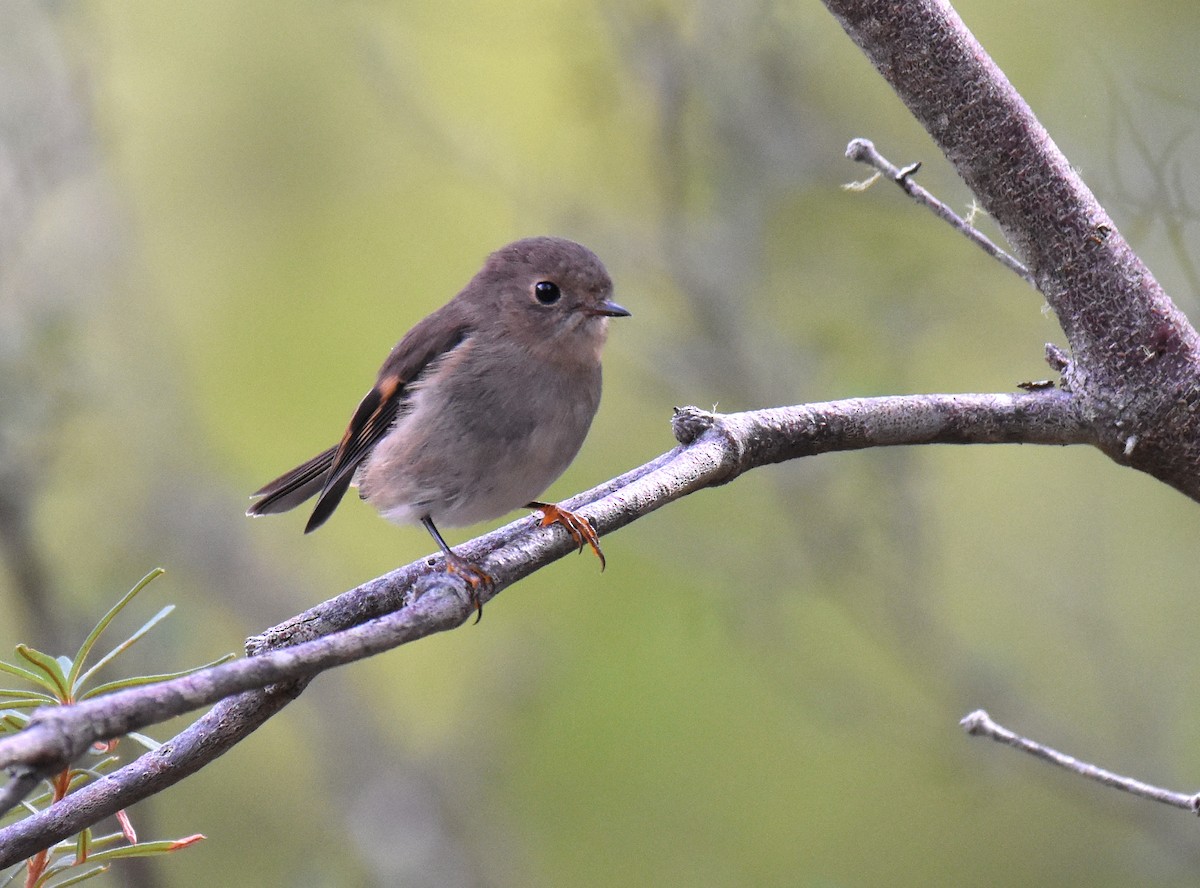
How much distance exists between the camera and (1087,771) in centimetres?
170

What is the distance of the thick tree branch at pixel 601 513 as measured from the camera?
138 cm

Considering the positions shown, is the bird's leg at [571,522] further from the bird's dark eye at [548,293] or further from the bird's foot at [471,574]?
the bird's dark eye at [548,293]

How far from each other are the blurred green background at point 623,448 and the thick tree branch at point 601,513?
1.00 meters

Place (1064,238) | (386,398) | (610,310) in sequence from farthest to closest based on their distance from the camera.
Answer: (386,398)
(610,310)
(1064,238)

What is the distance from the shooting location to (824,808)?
5.82 m

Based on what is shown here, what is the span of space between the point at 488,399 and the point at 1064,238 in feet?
5.59

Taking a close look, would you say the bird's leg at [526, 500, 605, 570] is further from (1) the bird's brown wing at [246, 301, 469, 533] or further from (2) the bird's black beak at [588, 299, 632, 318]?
(1) the bird's brown wing at [246, 301, 469, 533]

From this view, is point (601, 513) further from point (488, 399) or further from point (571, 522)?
point (488, 399)

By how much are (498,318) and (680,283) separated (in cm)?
74

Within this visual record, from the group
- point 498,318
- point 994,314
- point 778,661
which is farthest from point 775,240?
point 778,661

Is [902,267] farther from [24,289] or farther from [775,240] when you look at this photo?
[24,289]

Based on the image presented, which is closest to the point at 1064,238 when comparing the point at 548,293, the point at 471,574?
the point at 471,574

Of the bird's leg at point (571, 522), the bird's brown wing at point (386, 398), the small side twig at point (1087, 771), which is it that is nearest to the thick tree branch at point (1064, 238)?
the small side twig at point (1087, 771)

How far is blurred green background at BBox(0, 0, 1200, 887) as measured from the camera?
393 cm
